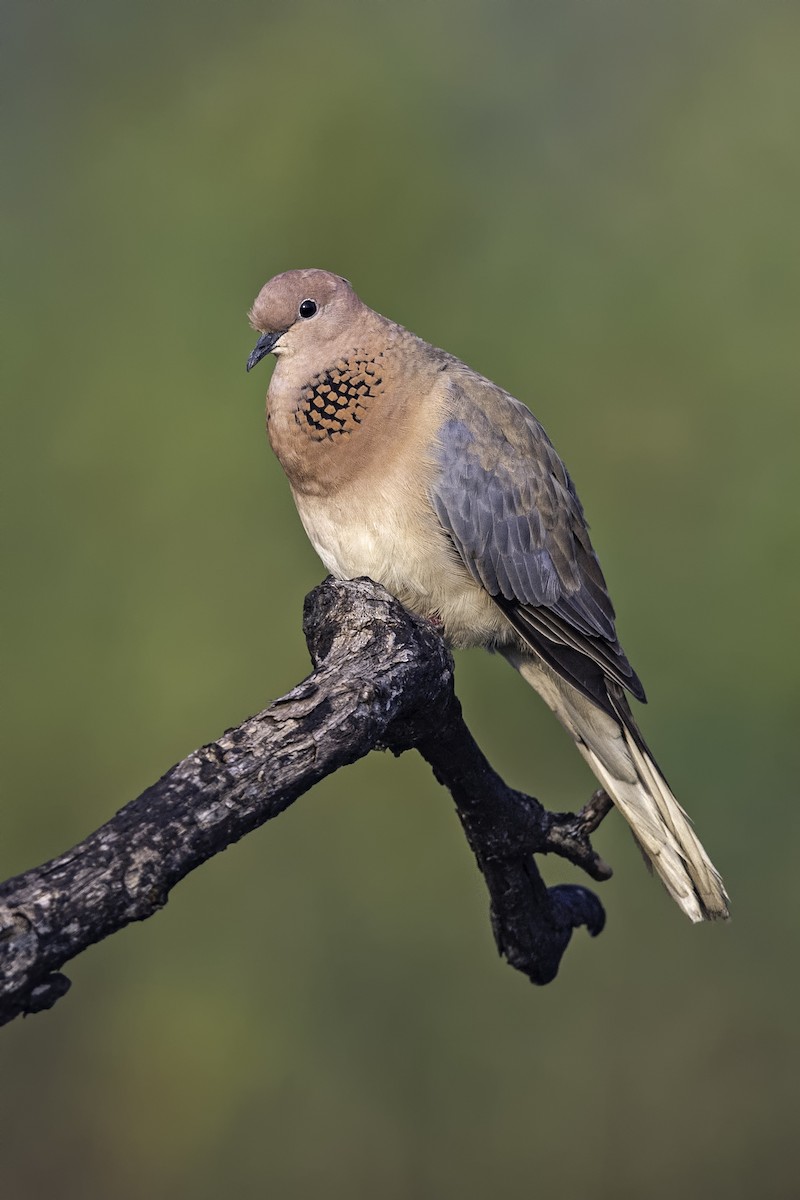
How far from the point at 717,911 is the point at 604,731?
1.60 feet

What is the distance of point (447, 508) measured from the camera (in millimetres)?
2973

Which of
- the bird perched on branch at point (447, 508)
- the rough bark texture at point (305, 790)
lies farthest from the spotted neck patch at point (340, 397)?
the rough bark texture at point (305, 790)

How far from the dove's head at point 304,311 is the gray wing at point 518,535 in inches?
12.7

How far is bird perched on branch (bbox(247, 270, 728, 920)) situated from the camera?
2.94 metres

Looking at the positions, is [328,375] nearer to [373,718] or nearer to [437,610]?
[437,610]

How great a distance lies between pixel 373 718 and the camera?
6.91 ft

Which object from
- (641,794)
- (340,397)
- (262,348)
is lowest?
(641,794)

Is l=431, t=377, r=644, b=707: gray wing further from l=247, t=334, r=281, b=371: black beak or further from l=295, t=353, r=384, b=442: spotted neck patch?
l=247, t=334, r=281, b=371: black beak

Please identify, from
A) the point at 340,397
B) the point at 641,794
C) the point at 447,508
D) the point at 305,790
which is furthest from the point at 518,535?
the point at 305,790

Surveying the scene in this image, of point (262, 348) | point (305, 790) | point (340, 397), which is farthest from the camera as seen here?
point (262, 348)

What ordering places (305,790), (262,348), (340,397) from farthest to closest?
(262,348), (340,397), (305,790)

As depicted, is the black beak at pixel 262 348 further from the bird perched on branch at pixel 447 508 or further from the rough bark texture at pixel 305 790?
the rough bark texture at pixel 305 790

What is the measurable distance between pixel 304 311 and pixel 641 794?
138 cm

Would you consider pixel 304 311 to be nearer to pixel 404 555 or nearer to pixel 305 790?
pixel 404 555
